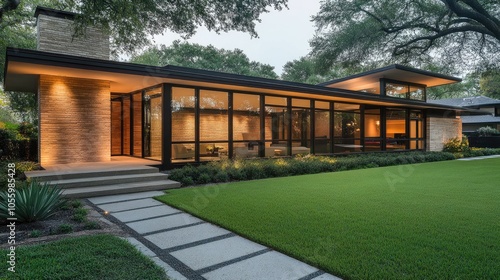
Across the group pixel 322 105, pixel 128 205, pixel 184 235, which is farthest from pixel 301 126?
pixel 184 235

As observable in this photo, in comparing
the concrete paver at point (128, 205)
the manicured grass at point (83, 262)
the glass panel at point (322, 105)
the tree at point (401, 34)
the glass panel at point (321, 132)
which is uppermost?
the tree at point (401, 34)

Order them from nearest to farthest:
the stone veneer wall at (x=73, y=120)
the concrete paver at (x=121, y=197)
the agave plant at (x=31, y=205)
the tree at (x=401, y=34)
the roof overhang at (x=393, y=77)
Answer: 1. the agave plant at (x=31, y=205)
2. the concrete paver at (x=121, y=197)
3. the stone veneer wall at (x=73, y=120)
4. the tree at (x=401, y=34)
5. the roof overhang at (x=393, y=77)

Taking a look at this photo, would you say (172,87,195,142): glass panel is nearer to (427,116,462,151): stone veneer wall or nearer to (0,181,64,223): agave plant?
(0,181,64,223): agave plant

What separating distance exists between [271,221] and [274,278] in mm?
1656

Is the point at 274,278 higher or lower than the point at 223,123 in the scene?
lower

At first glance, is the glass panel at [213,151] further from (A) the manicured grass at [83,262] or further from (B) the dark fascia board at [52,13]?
(A) the manicured grass at [83,262]

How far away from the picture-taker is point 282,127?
12.2m

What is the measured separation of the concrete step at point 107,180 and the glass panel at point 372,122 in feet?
38.8

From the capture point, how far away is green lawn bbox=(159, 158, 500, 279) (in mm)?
2822

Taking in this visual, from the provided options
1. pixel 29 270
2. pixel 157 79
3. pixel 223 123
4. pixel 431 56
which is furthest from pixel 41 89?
pixel 431 56

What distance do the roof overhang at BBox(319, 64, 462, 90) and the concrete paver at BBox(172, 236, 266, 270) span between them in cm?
1408

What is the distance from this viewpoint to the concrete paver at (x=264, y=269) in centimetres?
269

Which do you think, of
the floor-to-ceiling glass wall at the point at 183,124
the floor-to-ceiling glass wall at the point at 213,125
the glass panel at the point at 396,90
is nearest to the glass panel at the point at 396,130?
the glass panel at the point at 396,90

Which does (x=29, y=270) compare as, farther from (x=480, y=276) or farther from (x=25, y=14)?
(x=25, y=14)
